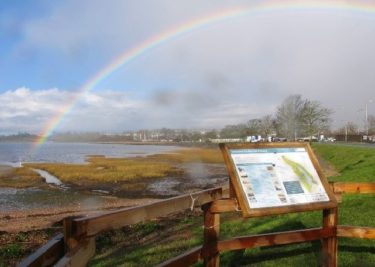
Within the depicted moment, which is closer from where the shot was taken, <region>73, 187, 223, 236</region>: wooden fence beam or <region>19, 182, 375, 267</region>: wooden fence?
<region>19, 182, 375, 267</region>: wooden fence

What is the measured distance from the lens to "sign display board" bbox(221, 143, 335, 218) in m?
5.11

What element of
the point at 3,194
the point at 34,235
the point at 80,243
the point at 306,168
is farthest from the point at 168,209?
the point at 3,194

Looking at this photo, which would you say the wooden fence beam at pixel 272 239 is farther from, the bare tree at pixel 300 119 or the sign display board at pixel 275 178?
the bare tree at pixel 300 119

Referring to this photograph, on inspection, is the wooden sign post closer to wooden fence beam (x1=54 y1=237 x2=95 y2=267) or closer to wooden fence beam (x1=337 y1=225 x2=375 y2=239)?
wooden fence beam (x1=337 y1=225 x2=375 y2=239)

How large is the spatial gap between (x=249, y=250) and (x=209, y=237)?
9.10 ft

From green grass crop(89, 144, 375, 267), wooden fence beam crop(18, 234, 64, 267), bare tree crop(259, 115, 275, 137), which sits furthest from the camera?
bare tree crop(259, 115, 275, 137)

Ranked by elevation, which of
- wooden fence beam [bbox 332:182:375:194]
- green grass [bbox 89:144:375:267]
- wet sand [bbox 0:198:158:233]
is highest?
wooden fence beam [bbox 332:182:375:194]

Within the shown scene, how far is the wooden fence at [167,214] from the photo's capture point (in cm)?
291

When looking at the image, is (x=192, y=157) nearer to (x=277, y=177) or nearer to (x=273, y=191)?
(x=277, y=177)

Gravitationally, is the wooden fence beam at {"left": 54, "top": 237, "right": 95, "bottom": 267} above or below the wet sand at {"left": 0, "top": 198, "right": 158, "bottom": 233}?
above

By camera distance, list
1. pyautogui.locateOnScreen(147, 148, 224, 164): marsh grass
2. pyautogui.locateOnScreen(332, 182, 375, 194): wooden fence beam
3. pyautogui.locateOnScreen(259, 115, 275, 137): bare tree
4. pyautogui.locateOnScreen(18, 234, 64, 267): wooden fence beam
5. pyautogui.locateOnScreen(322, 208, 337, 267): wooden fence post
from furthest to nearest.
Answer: pyautogui.locateOnScreen(259, 115, 275, 137): bare tree → pyautogui.locateOnScreen(147, 148, 224, 164): marsh grass → pyautogui.locateOnScreen(332, 182, 375, 194): wooden fence beam → pyautogui.locateOnScreen(322, 208, 337, 267): wooden fence post → pyautogui.locateOnScreen(18, 234, 64, 267): wooden fence beam

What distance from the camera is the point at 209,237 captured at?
511cm

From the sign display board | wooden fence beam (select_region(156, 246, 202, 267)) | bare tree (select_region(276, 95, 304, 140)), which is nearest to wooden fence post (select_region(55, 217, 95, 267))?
wooden fence beam (select_region(156, 246, 202, 267))

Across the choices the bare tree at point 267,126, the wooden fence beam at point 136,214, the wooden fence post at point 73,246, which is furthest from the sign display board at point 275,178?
the bare tree at point 267,126
